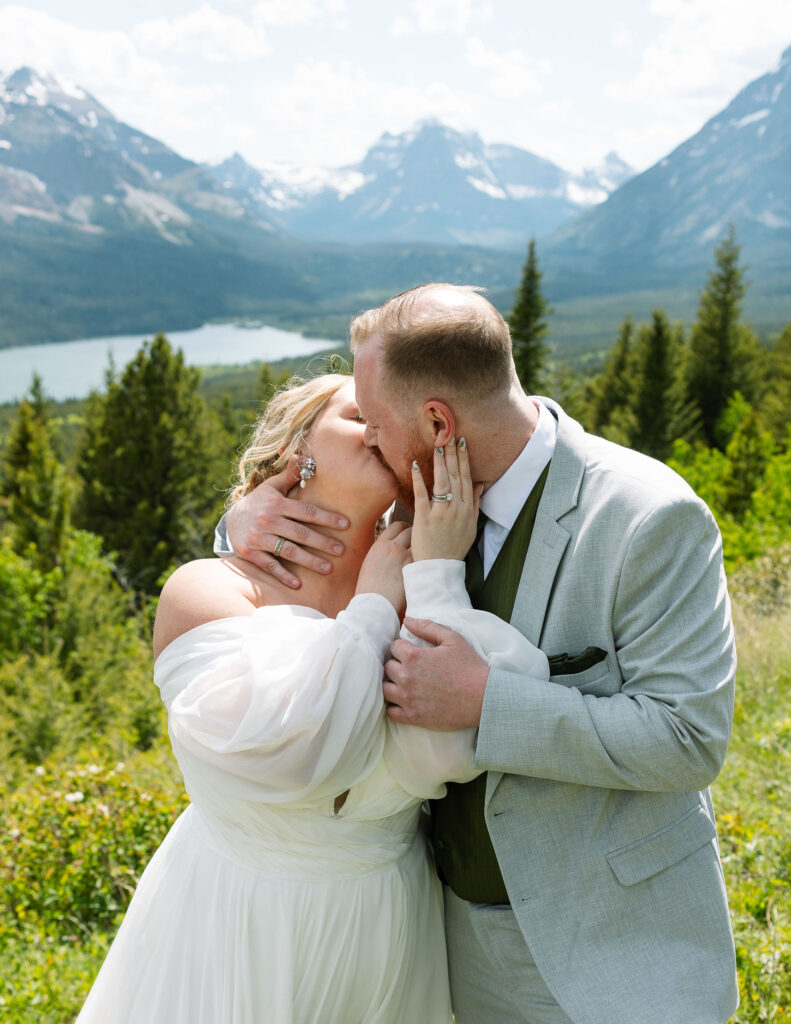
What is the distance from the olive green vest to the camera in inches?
100.0

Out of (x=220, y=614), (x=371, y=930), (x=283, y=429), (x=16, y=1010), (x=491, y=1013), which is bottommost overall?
(x=16, y=1010)

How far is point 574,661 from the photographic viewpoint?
7.77 ft

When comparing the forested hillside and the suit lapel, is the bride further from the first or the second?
the forested hillside

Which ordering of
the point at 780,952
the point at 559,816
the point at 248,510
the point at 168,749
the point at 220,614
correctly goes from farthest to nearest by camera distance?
the point at 168,749 → the point at 780,952 → the point at 248,510 → the point at 220,614 → the point at 559,816

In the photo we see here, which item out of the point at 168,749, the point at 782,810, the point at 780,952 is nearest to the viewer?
the point at 780,952

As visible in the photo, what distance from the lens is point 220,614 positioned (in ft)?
8.45

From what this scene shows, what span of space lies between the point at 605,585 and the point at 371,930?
1.31m

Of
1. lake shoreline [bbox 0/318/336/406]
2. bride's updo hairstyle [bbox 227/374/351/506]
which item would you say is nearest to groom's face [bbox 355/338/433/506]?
bride's updo hairstyle [bbox 227/374/351/506]

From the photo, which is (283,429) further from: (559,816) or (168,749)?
(168,749)

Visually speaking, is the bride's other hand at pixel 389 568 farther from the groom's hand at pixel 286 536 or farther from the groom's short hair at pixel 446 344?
the groom's short hair at pixel 446 344

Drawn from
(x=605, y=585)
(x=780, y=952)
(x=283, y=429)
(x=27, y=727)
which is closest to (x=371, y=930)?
(x=605, y=585)

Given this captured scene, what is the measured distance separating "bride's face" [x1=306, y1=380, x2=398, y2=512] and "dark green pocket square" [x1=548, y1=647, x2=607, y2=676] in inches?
32.4

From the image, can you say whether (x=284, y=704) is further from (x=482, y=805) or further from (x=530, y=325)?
(x=530, y=325)

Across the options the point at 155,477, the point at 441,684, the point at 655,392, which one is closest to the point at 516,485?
the point at 441,684
